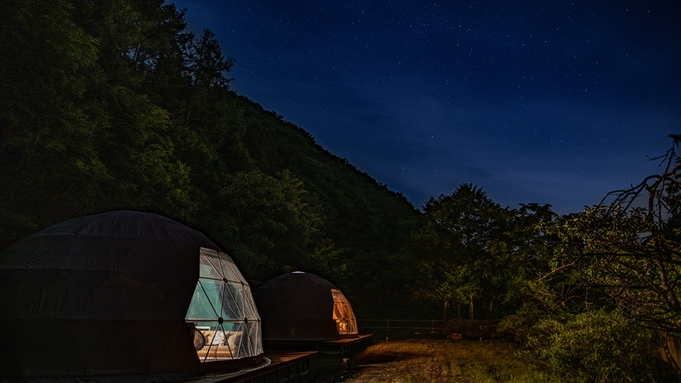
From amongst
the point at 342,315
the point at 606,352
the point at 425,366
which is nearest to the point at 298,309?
the point at 342,315

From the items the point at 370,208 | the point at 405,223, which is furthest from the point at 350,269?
the point at 370,208

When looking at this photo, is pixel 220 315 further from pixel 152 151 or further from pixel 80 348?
pixel 152 151

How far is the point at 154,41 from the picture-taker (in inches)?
1403

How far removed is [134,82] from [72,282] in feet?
60.1

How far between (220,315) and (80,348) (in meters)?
3.04

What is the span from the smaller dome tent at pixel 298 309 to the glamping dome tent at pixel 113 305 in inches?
412

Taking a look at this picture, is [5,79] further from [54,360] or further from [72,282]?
[54,360]

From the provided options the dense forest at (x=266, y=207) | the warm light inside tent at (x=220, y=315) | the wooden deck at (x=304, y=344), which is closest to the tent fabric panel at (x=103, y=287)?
the warm light inside tent at (x=220, y=315)

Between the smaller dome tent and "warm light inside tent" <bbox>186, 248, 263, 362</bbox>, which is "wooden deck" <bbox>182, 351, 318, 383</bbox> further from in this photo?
the smaller dome tent

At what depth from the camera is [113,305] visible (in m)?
9.34

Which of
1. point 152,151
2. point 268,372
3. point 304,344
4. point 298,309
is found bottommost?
point 304,344

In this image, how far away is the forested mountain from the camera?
656 inches

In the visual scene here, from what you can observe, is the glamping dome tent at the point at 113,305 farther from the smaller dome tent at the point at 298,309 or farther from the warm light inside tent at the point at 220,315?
the smaller dome tent at the point at 298,309

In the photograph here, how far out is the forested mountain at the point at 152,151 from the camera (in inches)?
656
